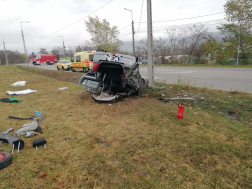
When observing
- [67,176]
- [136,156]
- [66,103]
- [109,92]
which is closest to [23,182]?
[67,176]

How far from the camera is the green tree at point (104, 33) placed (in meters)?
31.5

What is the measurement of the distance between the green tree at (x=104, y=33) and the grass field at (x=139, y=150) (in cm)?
2803

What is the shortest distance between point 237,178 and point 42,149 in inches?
124

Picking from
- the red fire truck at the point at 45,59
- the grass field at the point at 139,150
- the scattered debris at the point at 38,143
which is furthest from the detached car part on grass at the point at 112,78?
the red fire truck at the point at 45,59

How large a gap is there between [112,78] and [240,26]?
83.8 feet

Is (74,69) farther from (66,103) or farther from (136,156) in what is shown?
(136,156)

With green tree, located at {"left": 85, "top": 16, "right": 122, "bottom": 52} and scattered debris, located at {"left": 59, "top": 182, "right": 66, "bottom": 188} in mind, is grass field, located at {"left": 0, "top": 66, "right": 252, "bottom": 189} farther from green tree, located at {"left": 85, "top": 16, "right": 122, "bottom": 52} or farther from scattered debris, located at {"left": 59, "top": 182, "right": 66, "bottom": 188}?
green tree, located at {"left": 85, "top": 16, "right": 122, "bottom": 52}

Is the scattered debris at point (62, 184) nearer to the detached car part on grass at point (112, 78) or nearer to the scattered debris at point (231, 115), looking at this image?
the detached car part on grass at point (112, 78)

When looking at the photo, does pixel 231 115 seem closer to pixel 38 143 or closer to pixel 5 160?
pixel 38 143

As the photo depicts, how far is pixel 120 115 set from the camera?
16.0 feet

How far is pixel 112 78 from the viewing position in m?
6.85

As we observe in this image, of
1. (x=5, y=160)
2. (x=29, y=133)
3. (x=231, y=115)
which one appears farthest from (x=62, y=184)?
(x=231, y=115)

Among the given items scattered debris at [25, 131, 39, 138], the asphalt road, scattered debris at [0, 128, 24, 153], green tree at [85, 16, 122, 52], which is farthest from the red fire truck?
scattered debris at [0, 128, 24, 153]

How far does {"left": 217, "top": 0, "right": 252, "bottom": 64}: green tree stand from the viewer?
23219 mm
